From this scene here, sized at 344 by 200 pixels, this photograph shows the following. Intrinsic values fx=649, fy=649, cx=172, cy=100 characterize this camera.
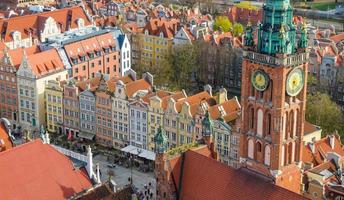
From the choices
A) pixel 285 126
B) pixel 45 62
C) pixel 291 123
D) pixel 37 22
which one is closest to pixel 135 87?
pixel 45 62

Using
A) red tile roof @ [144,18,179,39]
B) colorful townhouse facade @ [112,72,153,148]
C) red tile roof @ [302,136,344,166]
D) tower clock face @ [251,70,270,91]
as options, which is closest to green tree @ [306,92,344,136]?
red tile roof @ [302,136,344,166]

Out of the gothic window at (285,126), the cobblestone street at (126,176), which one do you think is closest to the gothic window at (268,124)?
the gothic window at (285,126)

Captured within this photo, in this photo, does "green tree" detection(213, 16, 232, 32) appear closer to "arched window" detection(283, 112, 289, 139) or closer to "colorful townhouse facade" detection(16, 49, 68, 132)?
"colorful townhouse facade" detection(16, 49, 68, 132)

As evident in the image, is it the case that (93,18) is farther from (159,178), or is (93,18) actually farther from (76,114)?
(159,178)

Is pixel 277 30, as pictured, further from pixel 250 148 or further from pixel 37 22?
pixel 37 22

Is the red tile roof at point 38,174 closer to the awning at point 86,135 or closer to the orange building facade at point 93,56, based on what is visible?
the awning at point 86,135

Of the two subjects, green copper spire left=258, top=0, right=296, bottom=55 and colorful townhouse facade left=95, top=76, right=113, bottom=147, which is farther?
colorful townhouse facade left=95, top=76, right=113, bottom=147
